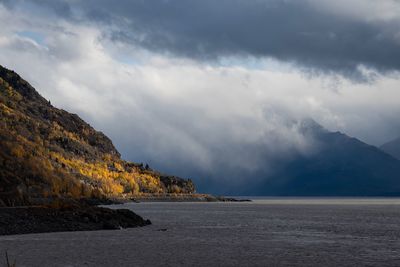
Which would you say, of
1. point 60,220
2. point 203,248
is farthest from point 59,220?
point 203,248

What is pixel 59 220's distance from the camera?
118m

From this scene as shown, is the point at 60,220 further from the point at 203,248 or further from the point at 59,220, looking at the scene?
the point at 203,248

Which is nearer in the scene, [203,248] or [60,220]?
[203,248]

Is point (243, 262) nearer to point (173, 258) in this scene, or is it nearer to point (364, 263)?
point (173, 258)

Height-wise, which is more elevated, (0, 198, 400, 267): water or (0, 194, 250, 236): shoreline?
(0, 194, 250, 236): shoreline

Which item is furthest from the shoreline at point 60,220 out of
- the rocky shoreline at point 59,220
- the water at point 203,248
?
the water at point 203,248

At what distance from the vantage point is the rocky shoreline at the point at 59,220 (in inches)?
4353

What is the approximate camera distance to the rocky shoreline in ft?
363

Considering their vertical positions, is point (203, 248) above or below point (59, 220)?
below

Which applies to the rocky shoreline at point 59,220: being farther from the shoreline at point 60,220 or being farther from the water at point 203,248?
the water at point 203,248

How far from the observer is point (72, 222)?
119 m

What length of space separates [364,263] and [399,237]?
152ft

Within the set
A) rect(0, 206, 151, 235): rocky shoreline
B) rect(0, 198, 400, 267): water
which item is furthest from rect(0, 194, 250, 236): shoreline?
rect(0, 198, 400, 267): water

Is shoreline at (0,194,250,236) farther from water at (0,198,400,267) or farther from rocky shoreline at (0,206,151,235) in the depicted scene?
water at (0,198,400,267)
